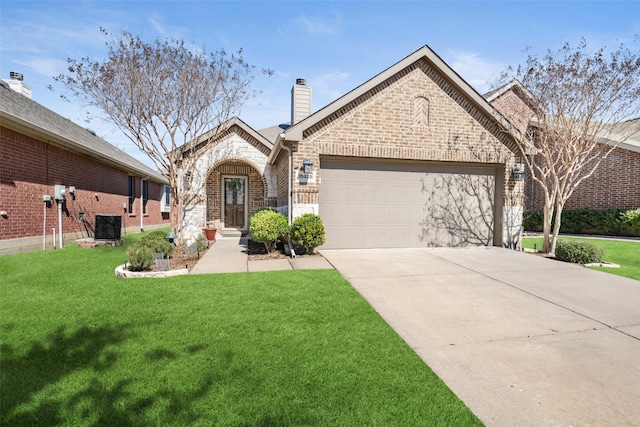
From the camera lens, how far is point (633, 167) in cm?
1416

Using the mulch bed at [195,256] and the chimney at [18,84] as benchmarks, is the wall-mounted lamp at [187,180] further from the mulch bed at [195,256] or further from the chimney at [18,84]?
the chimney at [18,84]

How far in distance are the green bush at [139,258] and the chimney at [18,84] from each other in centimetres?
1251

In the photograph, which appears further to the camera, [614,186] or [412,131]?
[614,186]

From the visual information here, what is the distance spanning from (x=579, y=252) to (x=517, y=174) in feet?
10.6

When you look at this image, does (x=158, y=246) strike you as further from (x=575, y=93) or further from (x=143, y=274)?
(x=575, y=93)

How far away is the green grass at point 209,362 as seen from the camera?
2289mm

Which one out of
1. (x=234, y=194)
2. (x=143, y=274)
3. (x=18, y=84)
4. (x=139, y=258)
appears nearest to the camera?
(x=143, y=274)

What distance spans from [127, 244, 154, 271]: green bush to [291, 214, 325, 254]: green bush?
3.43 metres

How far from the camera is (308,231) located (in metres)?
8.08

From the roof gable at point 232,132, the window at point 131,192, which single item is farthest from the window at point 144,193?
the roof gable at point 232,132

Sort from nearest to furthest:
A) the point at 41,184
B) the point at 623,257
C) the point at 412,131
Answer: the point at 623,257
the point at 412,131
the point at 41,184

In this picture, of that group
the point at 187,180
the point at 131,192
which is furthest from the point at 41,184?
the point at 131,192

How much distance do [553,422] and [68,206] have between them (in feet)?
45.5

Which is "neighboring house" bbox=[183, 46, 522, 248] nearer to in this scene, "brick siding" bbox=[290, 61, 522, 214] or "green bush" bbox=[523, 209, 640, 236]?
"brick siding" bbox=[290, 61, 522, 214]
